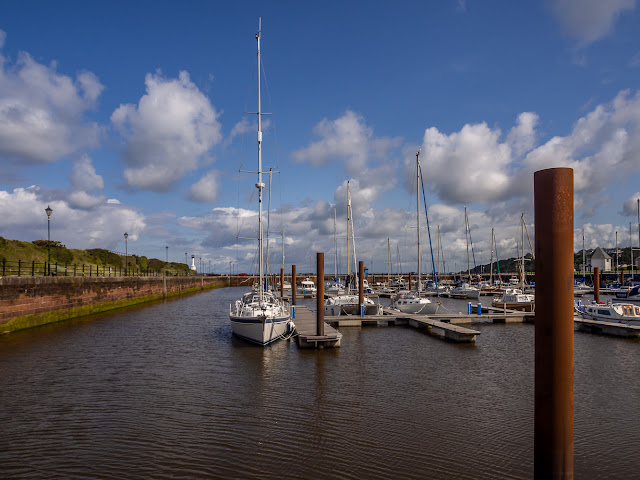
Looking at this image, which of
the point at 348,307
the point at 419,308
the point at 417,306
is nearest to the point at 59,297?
the point at 348,307

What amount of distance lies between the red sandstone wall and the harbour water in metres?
3.18

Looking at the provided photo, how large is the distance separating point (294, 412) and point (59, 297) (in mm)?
27929

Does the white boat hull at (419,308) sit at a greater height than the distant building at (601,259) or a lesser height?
lesser

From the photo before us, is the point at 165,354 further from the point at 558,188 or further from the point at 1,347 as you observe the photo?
the point at 558,188

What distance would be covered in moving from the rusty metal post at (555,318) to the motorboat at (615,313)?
31.2 metres

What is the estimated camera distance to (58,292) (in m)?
33.7

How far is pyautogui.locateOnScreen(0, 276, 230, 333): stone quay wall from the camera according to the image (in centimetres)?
2666

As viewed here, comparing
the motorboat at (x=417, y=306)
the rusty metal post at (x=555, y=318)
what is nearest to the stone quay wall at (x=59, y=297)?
the motorboat at (x=417, y=306)

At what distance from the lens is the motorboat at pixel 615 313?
3088 cm

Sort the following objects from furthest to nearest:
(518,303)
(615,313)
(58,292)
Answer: (518,303) → (58,292) → (615,313)

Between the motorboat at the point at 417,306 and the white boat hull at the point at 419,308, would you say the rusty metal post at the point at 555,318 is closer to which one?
the motorboat at the point at 417,306

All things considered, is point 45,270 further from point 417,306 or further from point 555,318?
point 555,318

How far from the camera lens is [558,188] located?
5.47 metres

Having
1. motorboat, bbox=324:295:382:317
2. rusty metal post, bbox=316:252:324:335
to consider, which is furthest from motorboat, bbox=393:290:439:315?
rusty metal post, bbox=316:252:324:335
